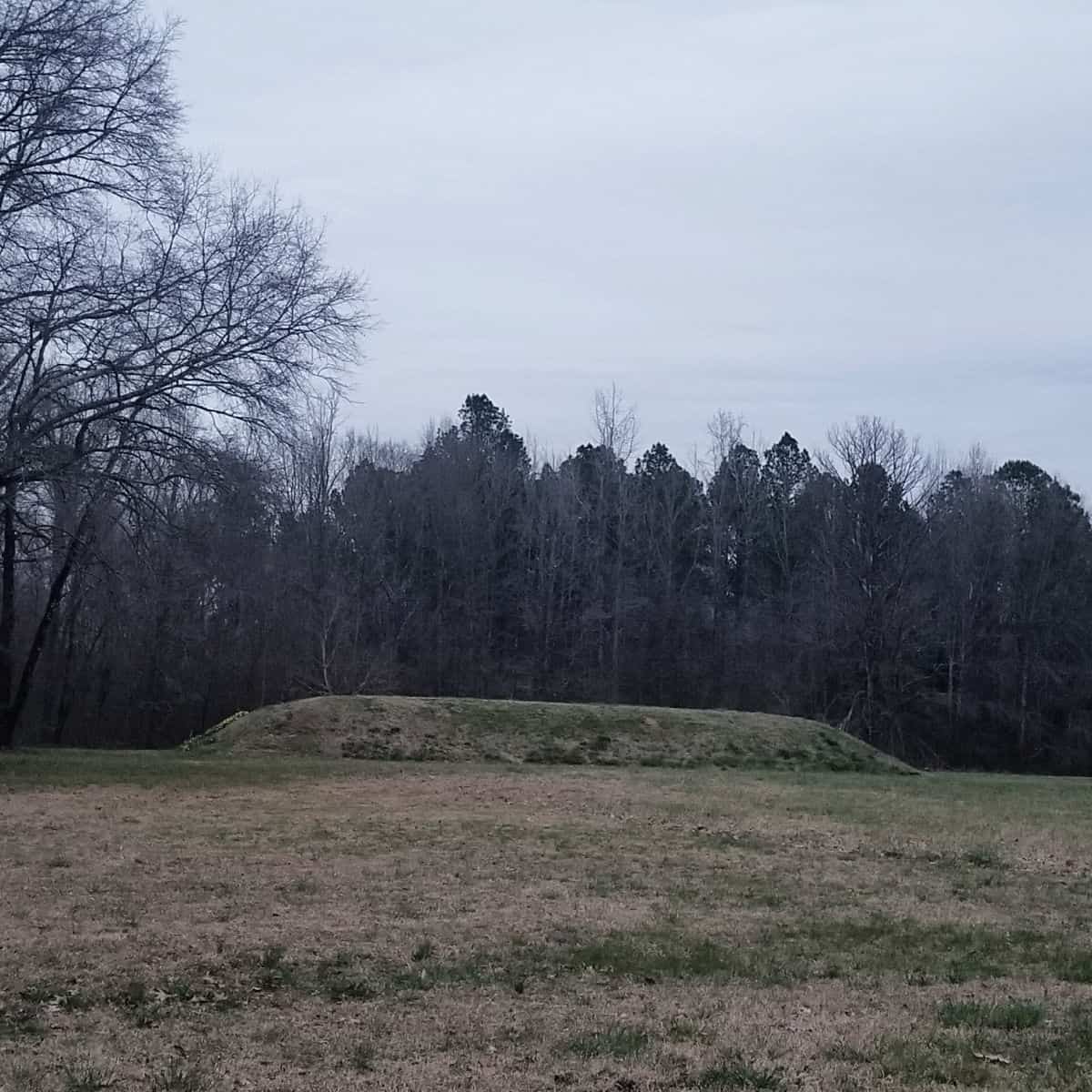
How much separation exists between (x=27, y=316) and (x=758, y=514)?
136 feet

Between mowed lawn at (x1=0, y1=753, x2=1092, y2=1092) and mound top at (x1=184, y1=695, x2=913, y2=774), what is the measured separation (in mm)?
10308

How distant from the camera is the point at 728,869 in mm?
10906

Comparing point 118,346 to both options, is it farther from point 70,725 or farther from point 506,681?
point 506,681

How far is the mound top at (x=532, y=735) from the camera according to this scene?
25.5m

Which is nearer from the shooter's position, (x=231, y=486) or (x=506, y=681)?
(x=231, y=486)

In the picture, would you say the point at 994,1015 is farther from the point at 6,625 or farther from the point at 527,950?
the point at 6,625

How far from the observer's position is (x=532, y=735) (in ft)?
88.7

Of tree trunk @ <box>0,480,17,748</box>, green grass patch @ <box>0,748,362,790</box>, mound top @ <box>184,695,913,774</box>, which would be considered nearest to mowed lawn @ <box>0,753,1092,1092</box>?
green grass patch @ <box>0,748,362,790</box>

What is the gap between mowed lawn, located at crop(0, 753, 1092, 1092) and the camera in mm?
→ 5176

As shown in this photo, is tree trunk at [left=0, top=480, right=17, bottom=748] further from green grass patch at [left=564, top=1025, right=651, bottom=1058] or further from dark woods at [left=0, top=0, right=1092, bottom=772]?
green grass patch at [left=564, top=1025, right=651, bottom=1058]

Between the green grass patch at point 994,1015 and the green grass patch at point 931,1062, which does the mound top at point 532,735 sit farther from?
the green grass patch at point 931,1062

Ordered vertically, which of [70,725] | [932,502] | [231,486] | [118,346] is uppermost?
[932,502]

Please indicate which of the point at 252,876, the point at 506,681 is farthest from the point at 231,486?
the point at 506,681

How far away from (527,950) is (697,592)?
154ft
